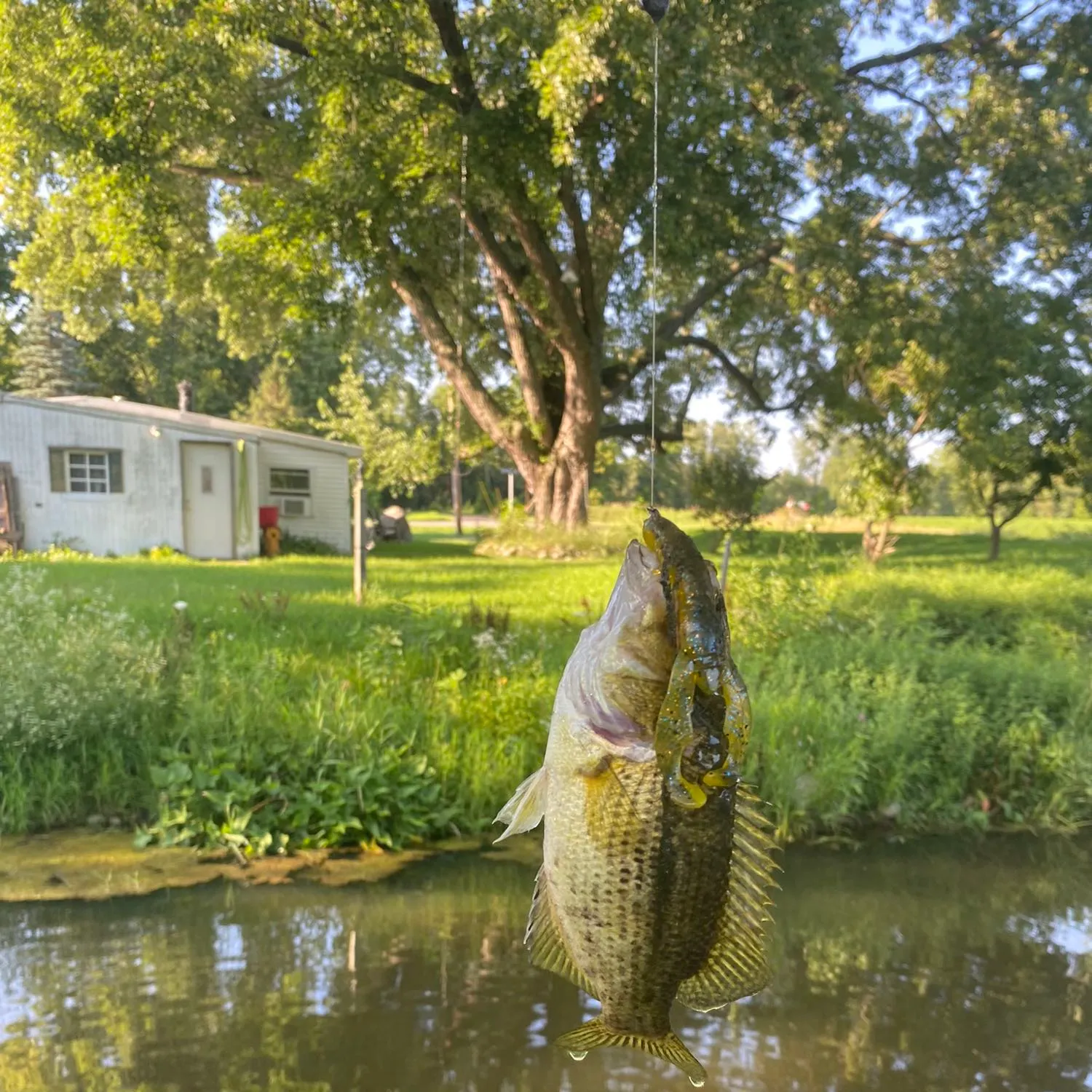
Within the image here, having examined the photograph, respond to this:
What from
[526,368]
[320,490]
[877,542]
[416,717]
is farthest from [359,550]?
[877,542]

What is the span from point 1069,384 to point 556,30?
46.5 feet

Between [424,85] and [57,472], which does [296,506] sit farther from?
[424,85]

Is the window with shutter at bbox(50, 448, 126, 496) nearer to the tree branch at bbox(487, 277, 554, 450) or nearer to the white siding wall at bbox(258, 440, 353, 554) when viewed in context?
the white siding wall at bbox(258, 440, 353, 554)

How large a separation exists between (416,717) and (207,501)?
13165 mm

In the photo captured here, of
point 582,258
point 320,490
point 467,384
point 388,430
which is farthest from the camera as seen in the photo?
point 388,430

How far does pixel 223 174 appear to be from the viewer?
50.8 ft

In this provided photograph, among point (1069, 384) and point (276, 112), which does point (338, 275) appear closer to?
point (276, 112)

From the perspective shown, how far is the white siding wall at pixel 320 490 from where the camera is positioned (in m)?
20.4

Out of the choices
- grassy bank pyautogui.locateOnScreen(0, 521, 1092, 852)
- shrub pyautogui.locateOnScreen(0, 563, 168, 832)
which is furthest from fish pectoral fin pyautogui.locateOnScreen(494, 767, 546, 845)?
shrub pyautogui.locateOnScreen(0, 563, 168, 832)

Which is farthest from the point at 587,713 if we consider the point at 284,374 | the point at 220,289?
the point at 284,374

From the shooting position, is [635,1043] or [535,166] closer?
[635,1043]

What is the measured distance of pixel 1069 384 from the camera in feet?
60.0

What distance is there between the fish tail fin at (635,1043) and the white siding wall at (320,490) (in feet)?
65.0

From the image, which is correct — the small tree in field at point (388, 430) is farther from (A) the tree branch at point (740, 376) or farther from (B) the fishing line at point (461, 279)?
(A) the tree branch at point (740, 376)
